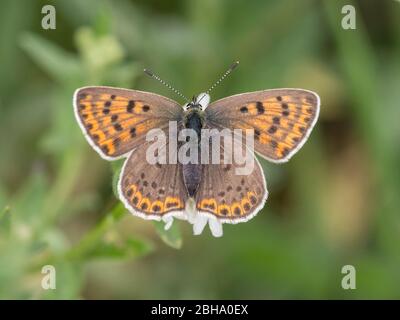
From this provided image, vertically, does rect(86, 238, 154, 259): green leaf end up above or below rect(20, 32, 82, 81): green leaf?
below

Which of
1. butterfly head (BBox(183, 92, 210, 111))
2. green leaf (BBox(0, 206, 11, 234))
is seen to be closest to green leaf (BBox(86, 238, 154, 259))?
green leaf (BBox(0, 206, 11, 234))

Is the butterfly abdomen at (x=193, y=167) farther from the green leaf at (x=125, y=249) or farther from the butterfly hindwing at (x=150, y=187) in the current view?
the green leaf at (x=125, y=249)

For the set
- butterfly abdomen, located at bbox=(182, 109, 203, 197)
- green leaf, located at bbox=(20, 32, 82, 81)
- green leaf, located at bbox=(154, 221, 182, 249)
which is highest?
green leaf, located at bbox=(20, 32, 82, 81)

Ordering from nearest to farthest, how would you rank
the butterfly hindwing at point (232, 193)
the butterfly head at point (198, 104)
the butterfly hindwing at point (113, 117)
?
the butterfly hindwing at point (232, 193) < the butterfly hindwing at point (113, 117) < the butterfly head at point (198, 104)

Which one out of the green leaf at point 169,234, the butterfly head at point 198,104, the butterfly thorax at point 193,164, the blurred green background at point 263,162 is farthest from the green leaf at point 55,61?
the green leaf at point 169,234

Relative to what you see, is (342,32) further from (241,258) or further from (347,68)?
(241,258)

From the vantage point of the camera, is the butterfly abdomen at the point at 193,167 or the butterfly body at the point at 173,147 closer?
the butterfly body at the point at 173,147

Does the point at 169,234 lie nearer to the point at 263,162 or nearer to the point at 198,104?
the point at 198,104

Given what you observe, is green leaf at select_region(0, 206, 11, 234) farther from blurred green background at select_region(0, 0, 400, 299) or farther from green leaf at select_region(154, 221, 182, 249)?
blurred green background at select_region(0, 0, 400, 299)
